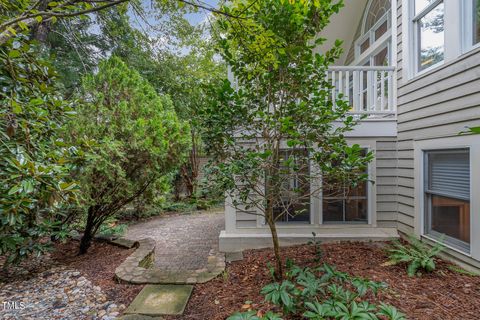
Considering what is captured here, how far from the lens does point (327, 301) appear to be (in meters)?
2.15

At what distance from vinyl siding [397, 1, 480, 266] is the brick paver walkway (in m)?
3.30

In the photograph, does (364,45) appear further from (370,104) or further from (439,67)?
(439,67)

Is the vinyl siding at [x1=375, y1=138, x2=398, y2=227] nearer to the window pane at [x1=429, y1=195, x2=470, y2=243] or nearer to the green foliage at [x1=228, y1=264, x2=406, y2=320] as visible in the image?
the window pane at [x1=429, y1=195, x2=470, y2=243]

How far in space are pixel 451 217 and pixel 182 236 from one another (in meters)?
4.59

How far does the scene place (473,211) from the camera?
3.02 metres

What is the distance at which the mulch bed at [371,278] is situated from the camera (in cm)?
239

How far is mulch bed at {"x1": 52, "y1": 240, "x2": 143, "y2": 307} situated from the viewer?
3004 millimetres

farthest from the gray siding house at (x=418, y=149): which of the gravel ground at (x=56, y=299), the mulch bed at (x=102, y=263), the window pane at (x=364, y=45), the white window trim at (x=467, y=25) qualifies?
the window pane at (x=364, y=45)

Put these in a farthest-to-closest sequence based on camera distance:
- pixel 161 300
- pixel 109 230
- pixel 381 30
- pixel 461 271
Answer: pixel 381 30, pixel 109 230, pixel 461 271, pixel 161 300

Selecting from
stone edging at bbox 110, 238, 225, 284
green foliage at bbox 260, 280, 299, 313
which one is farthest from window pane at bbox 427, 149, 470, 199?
stone edging at bbox 110, 238, 225, 284

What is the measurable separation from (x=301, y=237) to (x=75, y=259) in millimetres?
3574

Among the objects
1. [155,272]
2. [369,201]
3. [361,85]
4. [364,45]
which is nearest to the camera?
[155,272]

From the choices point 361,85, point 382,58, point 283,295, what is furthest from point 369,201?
point 382,58

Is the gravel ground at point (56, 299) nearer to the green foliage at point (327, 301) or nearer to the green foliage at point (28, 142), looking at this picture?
the green foliage at point (28, 142)
